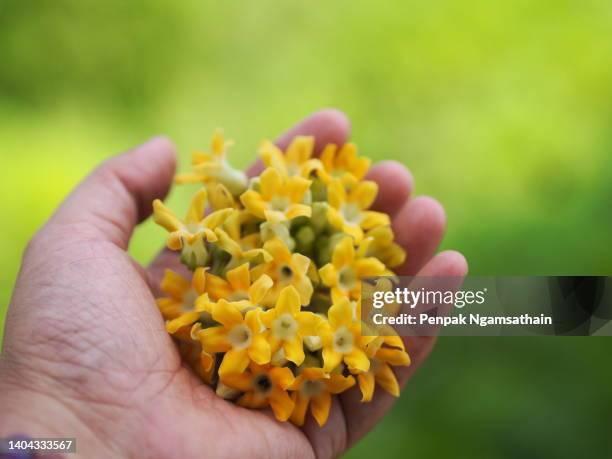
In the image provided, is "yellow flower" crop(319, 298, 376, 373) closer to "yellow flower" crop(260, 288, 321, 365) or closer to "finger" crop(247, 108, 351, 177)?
"yellow flower" crop(260, 288, 321, 365)

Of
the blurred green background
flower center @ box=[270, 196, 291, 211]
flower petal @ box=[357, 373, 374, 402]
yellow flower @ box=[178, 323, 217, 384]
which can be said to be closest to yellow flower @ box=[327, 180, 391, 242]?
flower center @ box=[270, 196, 291, 211]

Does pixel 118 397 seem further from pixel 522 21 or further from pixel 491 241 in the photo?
pixel 522 21

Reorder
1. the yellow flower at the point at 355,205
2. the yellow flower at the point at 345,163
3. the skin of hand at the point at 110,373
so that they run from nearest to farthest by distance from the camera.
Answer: the skin of hand at the point at 110,373 → the yellow flower at the point at 355,205 → the yellow flower at the point at 345,163

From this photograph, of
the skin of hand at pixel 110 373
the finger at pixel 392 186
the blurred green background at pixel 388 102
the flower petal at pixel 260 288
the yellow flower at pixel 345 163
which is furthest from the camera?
the blurred green background at pixel 388 102

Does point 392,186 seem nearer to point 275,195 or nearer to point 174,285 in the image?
point 275,195

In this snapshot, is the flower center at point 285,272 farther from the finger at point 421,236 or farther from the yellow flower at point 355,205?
the finger at point 421,236

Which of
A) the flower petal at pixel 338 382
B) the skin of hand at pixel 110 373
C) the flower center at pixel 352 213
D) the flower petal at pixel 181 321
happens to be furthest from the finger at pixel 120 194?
the flower petal at pixel 338 382

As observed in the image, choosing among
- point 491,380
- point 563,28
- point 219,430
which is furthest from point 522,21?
point 219,430
